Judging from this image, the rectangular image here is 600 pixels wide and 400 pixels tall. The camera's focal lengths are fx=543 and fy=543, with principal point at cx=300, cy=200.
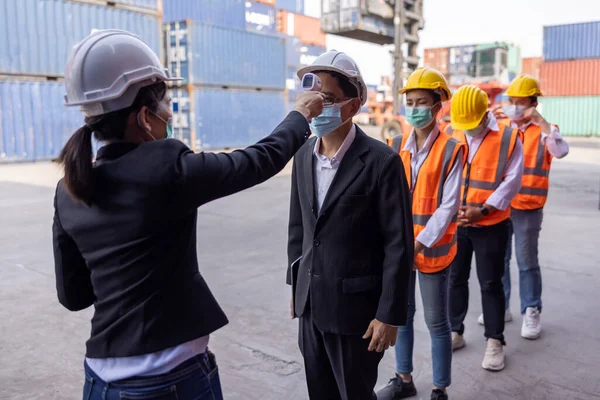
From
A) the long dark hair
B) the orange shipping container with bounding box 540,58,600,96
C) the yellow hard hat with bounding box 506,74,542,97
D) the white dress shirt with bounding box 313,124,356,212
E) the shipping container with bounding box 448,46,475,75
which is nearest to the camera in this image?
the long dark hair

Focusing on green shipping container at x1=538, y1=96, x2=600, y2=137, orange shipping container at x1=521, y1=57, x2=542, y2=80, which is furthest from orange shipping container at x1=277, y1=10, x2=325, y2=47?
green shipping container at x1=538, y1=96, x2=600, y2=137

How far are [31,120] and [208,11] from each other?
11.0m

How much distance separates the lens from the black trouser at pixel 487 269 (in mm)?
3295

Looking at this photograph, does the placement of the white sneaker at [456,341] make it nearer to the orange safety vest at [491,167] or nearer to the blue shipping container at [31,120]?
the orange safety vest at [491,167]

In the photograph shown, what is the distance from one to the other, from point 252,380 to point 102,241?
2169mm

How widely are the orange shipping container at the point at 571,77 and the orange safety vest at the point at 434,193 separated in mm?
31494

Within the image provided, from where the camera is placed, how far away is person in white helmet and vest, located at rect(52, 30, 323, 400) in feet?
4.43

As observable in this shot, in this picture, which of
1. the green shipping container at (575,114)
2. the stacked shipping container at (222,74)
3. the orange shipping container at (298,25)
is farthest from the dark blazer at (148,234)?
the orange shipping container at (298,25)

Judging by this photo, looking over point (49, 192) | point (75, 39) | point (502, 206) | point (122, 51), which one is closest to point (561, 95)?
point (75, 39)

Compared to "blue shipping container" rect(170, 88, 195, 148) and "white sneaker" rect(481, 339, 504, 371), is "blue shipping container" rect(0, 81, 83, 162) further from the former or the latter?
"white sneaker" rect(481, 339, 504, 371)

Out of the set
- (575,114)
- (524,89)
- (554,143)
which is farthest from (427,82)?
(575,114)

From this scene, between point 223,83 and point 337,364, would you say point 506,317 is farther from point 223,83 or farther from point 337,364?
point 223,83

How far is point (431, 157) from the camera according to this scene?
9.20 feet

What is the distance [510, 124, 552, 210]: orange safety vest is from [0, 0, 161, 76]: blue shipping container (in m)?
14.8
